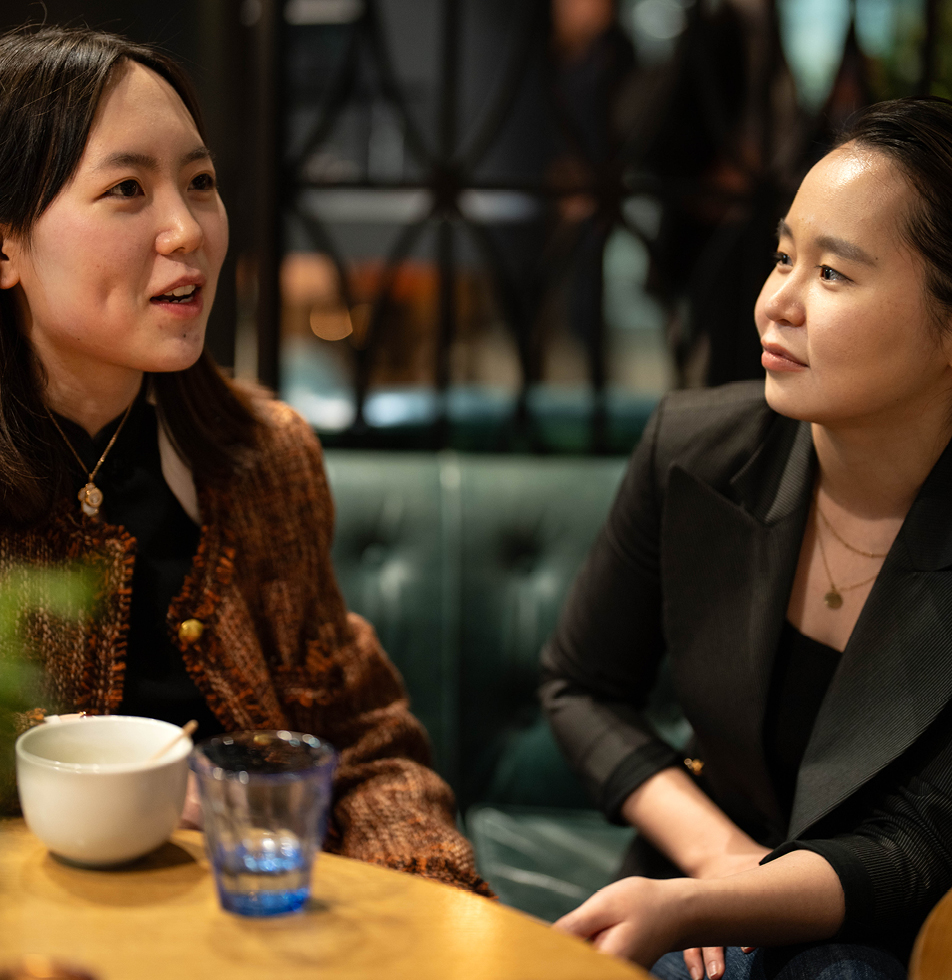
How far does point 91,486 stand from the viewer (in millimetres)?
1241

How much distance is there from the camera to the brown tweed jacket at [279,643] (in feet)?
3.96

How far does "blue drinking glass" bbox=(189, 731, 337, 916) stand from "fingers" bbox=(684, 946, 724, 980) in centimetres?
57

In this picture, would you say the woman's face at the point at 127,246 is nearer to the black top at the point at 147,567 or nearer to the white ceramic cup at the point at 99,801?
the black top at the point at 147,567

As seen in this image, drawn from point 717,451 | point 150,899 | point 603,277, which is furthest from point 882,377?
point 603,277

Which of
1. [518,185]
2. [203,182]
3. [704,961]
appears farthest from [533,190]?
[704,961]

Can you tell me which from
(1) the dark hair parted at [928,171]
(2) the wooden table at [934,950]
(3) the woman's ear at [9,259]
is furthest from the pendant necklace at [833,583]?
(3) the woman's ear at [9,259]

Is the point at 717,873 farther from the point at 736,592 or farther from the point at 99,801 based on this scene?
the point at 99,801

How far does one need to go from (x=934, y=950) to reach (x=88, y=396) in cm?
101

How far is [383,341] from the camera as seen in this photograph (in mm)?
2271

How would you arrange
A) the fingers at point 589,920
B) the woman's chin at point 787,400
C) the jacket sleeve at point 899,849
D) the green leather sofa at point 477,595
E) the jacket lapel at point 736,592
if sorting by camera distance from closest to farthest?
1. the fingers at point 589,920
2. the jacket sleeve at point 899,849
3. the woman's chin at point 787,400
4. the jacket lapel at point 736,592
5. the green leather sofa at point 477,595

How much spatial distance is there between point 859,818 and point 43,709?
2.99 ft

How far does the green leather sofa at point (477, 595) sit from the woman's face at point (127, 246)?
2.59 ft

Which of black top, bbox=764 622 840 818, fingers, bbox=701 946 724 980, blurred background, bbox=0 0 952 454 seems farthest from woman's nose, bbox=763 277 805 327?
blurred background, bbox=0 0 952 454

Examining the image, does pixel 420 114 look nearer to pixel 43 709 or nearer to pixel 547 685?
pixel 547 685
